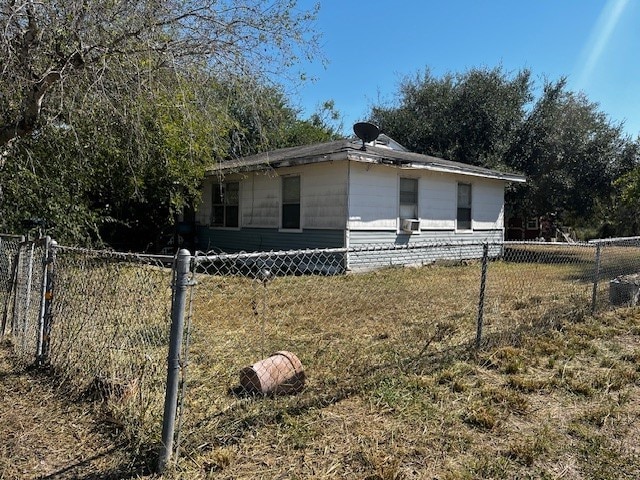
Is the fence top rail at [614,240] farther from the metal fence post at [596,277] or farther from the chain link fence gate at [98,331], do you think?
the chain link fence gate at [98,331]

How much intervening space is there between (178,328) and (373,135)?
29.7 ft

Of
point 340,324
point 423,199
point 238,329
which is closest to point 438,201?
point 423,199

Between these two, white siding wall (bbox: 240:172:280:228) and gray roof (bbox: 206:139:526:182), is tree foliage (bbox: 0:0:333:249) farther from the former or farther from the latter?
white siding wall (bbox: 240:172:280:228)

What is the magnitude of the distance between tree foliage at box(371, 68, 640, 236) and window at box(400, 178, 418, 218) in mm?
7385

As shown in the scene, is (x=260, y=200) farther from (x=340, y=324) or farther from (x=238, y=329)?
(x=238, y=329)

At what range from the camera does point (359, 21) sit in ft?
34.6

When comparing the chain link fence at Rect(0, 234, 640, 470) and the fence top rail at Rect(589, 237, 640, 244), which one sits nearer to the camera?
the chain link fence at Rect(0, 234, 640, 470)

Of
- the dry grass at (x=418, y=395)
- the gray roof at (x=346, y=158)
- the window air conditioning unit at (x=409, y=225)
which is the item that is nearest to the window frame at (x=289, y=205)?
the gray roof at (x=346, y=158)

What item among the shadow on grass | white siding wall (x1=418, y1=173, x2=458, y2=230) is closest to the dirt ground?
the shadow on grass

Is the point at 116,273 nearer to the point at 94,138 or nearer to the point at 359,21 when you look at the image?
the point at 94,138

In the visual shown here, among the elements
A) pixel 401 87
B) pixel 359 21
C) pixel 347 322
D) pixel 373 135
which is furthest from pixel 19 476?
pixel 401 87

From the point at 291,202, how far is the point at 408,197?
2.79m

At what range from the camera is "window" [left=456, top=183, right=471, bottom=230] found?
→ 41.8ft

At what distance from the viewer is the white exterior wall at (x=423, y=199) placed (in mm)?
10039
